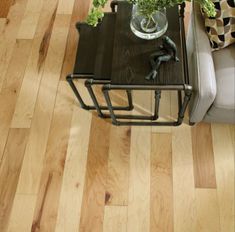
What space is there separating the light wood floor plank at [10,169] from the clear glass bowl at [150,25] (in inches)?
37.8

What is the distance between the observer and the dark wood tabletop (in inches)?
49.1

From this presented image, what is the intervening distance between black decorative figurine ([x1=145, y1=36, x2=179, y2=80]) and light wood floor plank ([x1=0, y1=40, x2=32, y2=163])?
3.42 ft

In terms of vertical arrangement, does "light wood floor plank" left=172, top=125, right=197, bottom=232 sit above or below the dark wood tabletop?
below

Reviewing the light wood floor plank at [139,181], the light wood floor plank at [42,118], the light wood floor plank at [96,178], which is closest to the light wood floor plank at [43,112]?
the light wood floor plank at [42,118]

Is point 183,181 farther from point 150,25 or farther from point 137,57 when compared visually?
point 150,25

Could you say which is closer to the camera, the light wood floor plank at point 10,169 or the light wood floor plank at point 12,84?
the light wood floor plank at point 10,169

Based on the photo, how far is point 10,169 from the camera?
1.62 m

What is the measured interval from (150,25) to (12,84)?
3.63ft

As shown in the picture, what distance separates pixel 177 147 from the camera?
1619 mm

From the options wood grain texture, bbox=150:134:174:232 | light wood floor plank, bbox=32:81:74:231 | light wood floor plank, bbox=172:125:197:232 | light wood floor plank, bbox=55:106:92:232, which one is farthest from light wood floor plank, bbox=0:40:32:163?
light wood floor plank, bbox=172:125:197:232

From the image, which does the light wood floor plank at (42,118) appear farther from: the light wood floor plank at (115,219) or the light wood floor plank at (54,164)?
the light wood floor plank at (115,219)

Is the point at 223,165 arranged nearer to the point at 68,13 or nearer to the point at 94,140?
the point at 94,140

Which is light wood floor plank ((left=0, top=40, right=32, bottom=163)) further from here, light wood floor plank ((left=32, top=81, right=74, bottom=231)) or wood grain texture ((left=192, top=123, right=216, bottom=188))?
wood grain texture ((left=192, top=123, right=216, bottom=188))

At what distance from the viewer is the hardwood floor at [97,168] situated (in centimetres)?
146
